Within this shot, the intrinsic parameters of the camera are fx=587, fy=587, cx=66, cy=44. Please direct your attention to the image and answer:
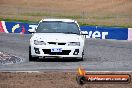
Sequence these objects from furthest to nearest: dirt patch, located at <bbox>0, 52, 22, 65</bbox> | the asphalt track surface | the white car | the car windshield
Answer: the car windshield → dirt patch, located at <bbox>0, 52, 22, 65</bbox> → the white car → the asphalt track surface

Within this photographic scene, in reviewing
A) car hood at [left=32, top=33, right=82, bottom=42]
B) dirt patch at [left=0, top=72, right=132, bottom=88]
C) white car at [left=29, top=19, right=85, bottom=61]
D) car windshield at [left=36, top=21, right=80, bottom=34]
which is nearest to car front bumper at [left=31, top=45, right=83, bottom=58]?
white car at [left=29, top=19, right=85, bottom=61]

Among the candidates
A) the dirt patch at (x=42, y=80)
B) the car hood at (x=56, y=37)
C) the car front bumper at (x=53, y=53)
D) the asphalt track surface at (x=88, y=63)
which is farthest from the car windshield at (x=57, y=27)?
the dirt patch at (x=42, y=80)

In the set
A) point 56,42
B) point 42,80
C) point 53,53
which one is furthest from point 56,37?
point 42,80

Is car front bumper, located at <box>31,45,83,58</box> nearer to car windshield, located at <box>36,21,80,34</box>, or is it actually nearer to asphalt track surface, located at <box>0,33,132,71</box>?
asphalt track surface, located at <box>0,33,132,71</box>

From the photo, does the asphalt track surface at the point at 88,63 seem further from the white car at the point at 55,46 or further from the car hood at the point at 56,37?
the car hood at the point at 56,37

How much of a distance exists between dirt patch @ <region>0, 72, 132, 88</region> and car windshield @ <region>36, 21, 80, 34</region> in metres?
5.10

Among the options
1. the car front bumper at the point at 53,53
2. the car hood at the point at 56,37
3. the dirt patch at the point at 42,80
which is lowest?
the car front bumper at the point at 53,53

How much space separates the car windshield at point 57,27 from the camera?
19609 mm

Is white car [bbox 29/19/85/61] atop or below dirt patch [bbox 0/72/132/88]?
below

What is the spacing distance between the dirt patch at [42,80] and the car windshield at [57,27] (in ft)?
16.7

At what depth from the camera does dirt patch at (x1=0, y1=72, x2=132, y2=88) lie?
12.1 meters

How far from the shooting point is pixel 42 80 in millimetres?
13156

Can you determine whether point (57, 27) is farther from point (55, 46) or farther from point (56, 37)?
point (55, 46)

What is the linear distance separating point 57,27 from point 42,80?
6.82 m
